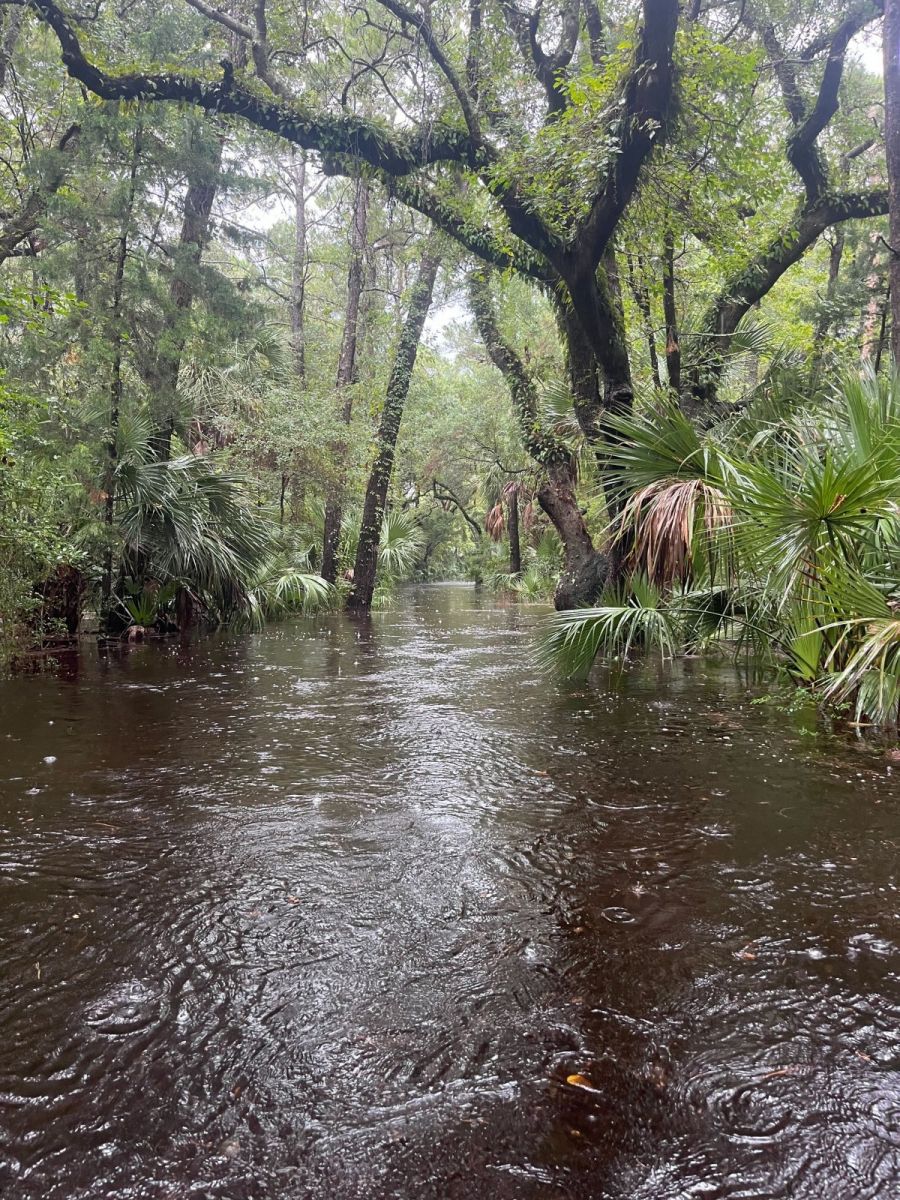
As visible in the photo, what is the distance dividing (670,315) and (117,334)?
6.50m

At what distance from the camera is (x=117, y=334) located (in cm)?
853

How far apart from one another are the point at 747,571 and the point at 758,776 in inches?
71.0

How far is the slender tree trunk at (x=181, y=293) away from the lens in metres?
8.90

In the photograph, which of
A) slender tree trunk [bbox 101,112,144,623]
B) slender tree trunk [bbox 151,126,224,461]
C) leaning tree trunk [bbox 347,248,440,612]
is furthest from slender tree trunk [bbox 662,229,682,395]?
leaning tree trunk [bbox 347,248,440,612]

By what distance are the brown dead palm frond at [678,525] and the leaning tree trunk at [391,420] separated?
9.23 meters

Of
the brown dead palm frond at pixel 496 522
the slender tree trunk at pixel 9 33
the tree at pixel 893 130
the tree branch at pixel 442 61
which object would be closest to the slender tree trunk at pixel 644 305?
the tree branch at pixel 442 61

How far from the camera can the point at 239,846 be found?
9.25ft

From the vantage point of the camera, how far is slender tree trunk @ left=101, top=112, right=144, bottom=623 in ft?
27.9

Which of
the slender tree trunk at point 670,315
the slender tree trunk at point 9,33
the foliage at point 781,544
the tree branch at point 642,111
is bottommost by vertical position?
the foliage at point 781,544

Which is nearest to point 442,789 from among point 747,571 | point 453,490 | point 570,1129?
point 570,1129

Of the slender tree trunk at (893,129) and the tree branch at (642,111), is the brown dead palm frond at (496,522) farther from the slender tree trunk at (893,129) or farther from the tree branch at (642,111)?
the slender tree trunk at (893,129)

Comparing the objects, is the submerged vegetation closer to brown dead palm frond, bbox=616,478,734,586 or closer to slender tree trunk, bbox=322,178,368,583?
brown dead palm frond, bbox=616,478,734,586

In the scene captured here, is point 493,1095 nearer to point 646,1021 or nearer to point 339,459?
point 646,1021

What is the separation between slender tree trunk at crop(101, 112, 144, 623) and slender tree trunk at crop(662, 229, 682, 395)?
20.7 feet
